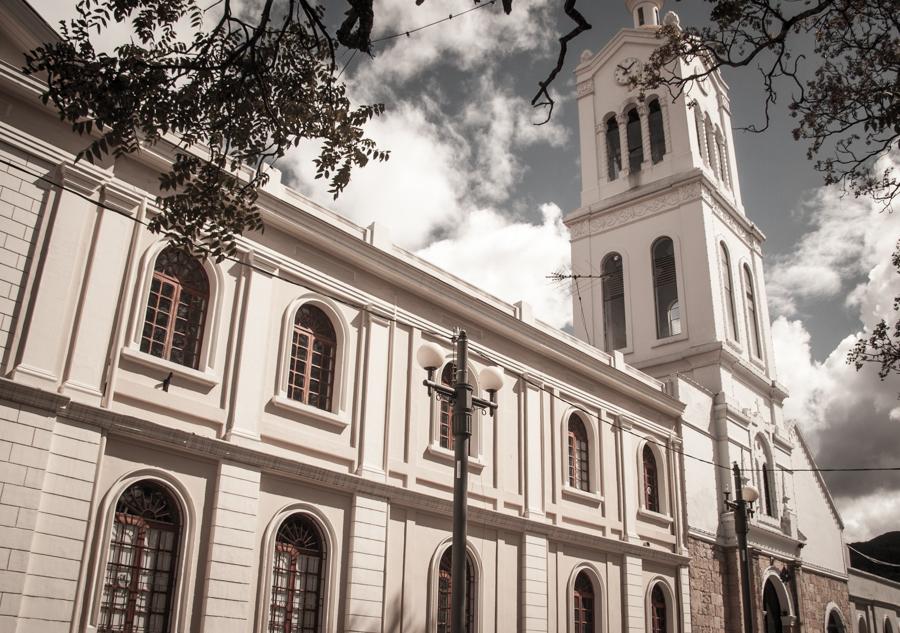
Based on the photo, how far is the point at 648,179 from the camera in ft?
87.0

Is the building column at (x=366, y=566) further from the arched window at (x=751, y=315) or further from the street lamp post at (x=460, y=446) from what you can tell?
the arched window at (x=751, y=315)

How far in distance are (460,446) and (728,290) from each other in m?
18.6

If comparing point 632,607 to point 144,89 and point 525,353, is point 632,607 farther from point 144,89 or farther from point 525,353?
point 144,89

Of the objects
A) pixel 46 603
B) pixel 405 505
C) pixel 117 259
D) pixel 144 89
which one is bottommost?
pixel 46 603

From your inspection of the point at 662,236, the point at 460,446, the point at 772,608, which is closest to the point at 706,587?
the point at 772,608

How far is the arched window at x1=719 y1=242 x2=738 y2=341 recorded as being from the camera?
81.6 feet

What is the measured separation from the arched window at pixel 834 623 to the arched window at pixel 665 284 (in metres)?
9.55

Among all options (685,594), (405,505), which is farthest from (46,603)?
(685,594)

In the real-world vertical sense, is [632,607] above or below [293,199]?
below

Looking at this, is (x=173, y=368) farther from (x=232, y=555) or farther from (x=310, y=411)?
(x=232, y=555)

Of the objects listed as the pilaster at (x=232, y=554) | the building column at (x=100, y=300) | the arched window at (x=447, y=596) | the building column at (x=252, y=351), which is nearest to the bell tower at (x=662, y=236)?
the arched window at (x=447, y=596)

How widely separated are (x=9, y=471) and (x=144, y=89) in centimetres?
548

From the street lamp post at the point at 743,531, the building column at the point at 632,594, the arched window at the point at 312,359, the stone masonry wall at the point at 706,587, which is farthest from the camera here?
the stone masonry wall at the point at 706,587

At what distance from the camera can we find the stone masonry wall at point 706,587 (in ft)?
65.9
